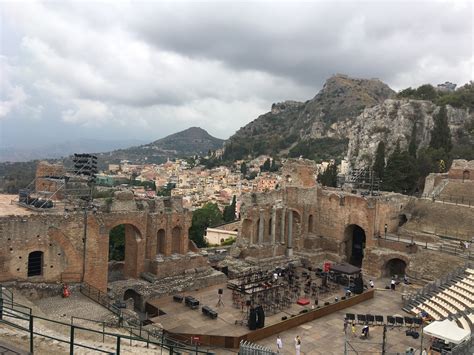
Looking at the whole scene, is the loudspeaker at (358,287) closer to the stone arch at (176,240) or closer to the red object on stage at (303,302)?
the red object on stage at (303,302)

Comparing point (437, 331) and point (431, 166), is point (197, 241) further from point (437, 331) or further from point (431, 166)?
point (437, 331)

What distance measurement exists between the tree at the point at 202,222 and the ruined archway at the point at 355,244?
70.9ft

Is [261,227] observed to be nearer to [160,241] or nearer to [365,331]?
[160,241]

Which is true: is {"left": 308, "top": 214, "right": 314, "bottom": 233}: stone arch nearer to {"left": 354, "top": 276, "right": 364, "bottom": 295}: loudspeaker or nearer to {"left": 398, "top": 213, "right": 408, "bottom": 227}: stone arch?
{"left": 398, "top": 213, "right": 408, "bottom": 227}: stone arch

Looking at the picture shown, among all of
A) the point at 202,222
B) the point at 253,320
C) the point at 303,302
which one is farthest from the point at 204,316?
the point at 202,222

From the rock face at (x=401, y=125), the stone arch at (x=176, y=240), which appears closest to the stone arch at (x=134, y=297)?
the stone arch at (x=176, y=240)

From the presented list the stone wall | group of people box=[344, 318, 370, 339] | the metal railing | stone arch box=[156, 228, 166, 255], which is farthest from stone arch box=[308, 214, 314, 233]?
group of people box=[344, 318, 370, 339]

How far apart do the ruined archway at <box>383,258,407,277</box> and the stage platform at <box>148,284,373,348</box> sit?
28.8 feet

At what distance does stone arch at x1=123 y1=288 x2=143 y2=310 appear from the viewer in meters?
28.0

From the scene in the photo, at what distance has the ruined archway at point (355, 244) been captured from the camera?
43312mm

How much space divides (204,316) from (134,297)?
18.0 feet

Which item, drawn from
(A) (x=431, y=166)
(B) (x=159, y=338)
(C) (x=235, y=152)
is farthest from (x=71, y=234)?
(C) (x=235, y=152)

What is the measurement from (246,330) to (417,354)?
9.17 meters

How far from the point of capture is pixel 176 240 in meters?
33.3
